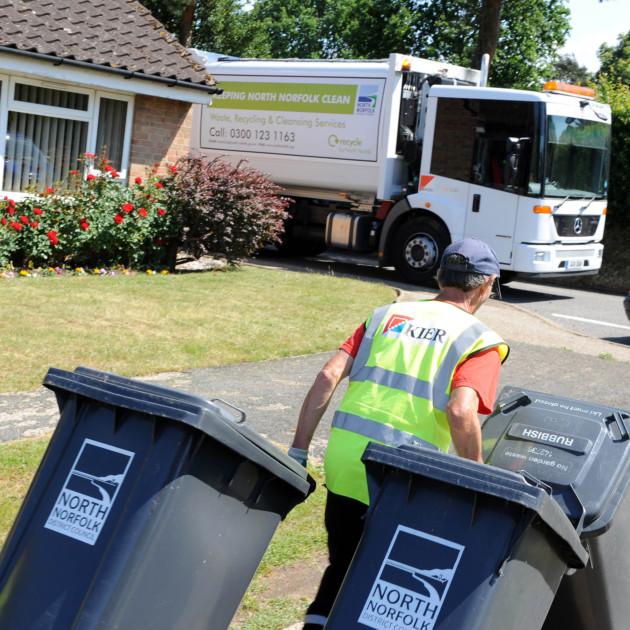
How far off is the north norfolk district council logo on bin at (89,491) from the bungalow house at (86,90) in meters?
10.2

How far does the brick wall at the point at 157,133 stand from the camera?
14.6 meters

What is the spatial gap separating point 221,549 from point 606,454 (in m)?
1.38

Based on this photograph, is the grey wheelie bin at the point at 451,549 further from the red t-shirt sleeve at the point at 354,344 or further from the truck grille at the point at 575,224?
the truck grille at the point at 575,224

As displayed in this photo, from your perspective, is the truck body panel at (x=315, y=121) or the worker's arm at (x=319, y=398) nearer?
the worker's arm at (x=319, y=398)

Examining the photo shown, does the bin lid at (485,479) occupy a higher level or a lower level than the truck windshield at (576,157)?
lower

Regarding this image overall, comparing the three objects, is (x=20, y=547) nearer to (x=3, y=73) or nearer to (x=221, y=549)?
(x=221, y=549)

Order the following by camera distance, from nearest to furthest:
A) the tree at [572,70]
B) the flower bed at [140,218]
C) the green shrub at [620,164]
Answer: the flower bed at [140,218], the green shrub at [620,164], the tree at [572,70]

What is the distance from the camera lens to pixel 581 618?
11.9 ft

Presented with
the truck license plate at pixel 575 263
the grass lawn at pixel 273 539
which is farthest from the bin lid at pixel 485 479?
the truck license plate at pixel 575 263

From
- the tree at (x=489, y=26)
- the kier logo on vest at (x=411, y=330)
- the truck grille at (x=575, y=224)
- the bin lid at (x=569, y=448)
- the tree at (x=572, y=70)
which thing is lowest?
the bin lid at (x=569, y=448)

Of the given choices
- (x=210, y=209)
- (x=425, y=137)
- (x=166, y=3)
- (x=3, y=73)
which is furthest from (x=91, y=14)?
(x=166, y=3)

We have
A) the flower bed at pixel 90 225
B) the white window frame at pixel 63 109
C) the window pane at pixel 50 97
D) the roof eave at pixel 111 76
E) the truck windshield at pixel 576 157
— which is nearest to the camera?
the flower bed at pixel 90 225

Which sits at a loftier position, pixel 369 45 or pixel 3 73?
pixel 369 45

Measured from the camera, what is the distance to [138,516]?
3.08m
